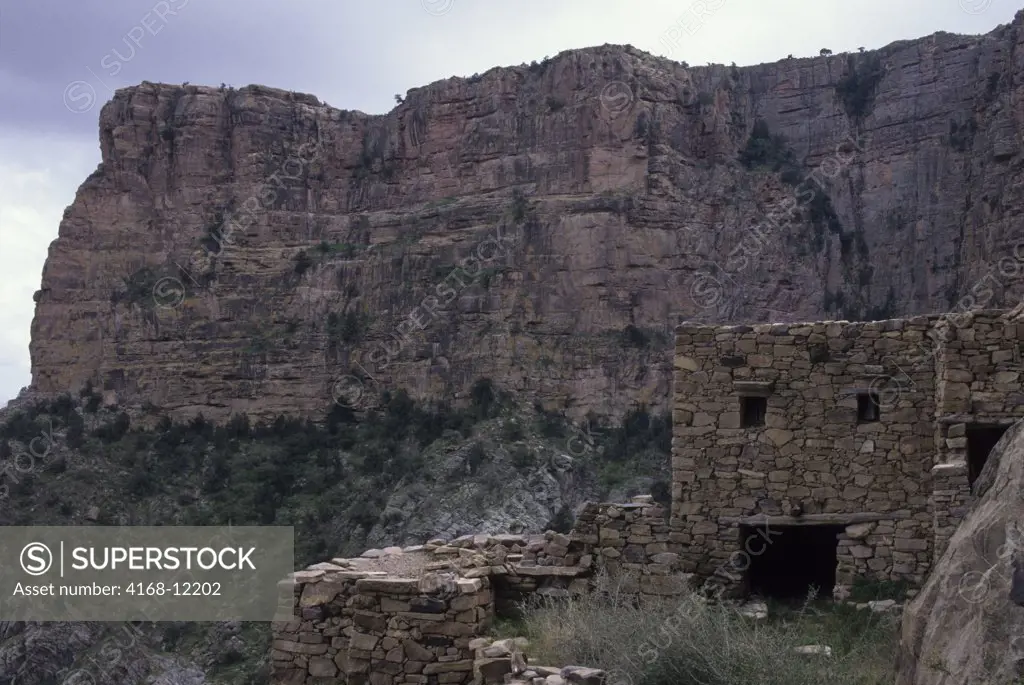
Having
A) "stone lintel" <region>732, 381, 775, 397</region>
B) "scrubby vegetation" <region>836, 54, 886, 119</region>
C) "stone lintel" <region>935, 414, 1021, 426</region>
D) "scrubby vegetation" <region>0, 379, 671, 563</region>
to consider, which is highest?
"scrubby vegetation" <region>836, 54, 886, 119</region>

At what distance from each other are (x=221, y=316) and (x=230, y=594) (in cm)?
2674

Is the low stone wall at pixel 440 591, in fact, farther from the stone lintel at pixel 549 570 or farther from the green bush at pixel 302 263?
the green bush at pixel 302 263

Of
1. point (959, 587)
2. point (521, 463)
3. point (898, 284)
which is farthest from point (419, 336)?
point (959, 587)

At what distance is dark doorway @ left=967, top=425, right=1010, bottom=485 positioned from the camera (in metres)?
12.2

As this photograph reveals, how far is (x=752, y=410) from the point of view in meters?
13.6

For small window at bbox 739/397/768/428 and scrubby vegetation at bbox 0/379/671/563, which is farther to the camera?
scrubby vegetation at bbox 0/379/671/563

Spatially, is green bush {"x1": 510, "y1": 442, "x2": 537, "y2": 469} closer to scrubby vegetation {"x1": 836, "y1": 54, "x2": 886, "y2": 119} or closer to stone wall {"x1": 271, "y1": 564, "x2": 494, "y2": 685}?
scrubby vegetation {"x1": 836, "y1": 54, "x2": 886, "y2": 119}

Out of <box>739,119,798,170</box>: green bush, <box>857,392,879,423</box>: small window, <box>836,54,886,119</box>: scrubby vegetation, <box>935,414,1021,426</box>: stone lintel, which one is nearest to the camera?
<box>935,414,1021,426</box>: stone lintel

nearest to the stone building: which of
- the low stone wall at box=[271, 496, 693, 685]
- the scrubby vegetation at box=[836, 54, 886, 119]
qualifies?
the low stone wall at box=[271, 496, 693, 685]

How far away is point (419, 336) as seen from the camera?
6525 centimetres

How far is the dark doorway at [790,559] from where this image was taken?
13.5m

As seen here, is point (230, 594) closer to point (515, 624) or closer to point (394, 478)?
point (394, 478)

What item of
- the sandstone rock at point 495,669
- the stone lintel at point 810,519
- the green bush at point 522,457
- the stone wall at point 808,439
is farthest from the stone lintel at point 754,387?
the green bush at point 522,457

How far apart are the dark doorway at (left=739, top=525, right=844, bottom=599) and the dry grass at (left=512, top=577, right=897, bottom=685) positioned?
824mm
